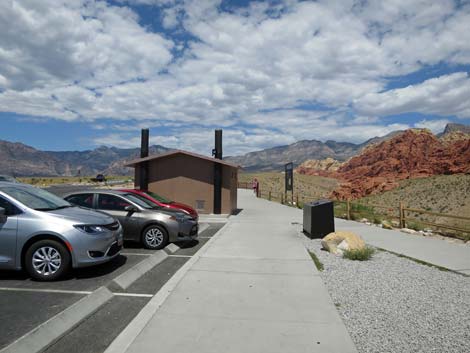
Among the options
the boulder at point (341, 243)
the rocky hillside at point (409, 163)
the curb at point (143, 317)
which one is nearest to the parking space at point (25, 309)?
the curb at point (143, 317)

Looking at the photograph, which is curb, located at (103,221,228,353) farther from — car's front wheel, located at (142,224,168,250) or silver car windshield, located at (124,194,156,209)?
silver car windshield, located at (124,194,156,209)

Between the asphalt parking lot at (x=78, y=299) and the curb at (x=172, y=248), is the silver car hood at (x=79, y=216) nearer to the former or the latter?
the asphalt parking lot at (x=78, y=299)

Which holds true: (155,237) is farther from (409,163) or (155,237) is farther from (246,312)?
(409,163)

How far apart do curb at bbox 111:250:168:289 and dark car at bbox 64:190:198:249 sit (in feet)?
2.82

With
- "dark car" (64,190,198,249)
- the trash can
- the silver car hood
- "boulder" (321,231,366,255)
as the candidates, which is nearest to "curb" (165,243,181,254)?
"dark car" (64,190,198,249)

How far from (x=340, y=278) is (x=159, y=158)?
1411 centimetres

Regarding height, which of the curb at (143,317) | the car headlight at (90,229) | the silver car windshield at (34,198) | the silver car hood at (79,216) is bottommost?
the curb at (143,317)

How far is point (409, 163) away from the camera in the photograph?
264 feet

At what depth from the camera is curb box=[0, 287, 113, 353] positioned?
3.59 m

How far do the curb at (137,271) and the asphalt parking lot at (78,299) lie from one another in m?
0.07

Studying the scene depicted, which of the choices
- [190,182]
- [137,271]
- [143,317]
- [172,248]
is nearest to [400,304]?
[143,317]

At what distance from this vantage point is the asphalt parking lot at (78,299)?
4020mm

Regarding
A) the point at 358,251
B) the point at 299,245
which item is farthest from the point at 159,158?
the point at 358,251

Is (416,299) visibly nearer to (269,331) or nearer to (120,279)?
(269,331)
